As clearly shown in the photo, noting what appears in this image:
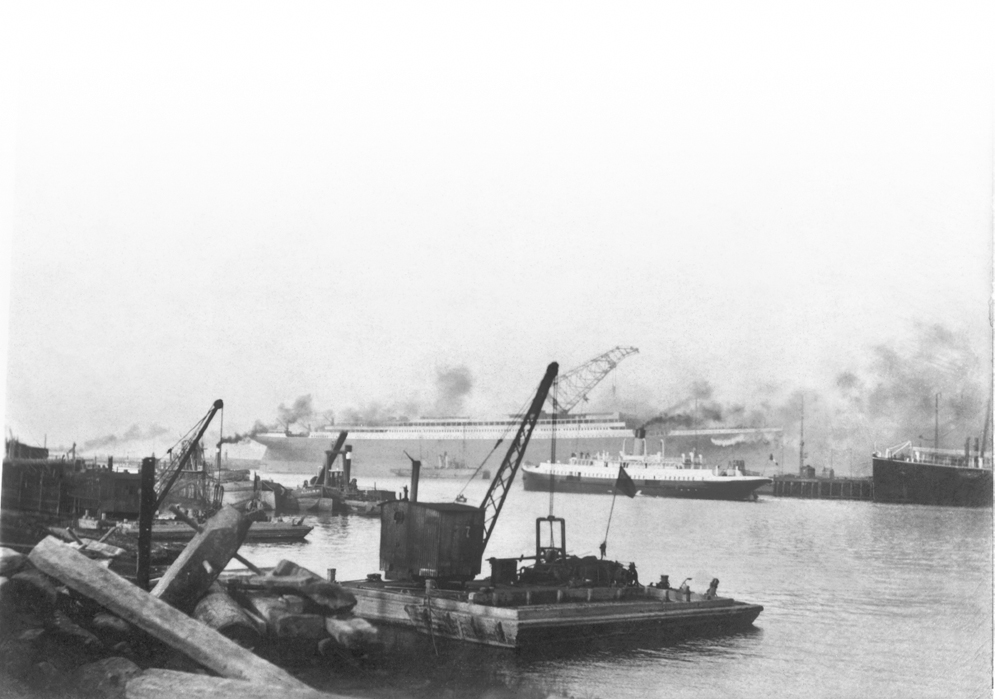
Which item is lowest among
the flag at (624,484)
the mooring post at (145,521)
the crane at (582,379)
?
the mooring post at (145,521)

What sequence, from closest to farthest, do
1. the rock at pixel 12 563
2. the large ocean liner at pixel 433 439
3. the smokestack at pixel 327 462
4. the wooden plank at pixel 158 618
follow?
the wooden plank at pixel 158 618 < the rock at pixel 12 563 < the large ocean liner at pixel 433 439 < the smokestack at pixel 327 462

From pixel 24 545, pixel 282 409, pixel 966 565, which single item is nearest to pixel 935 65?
pixel 966 565

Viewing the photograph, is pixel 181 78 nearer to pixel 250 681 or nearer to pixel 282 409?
pixel 282 409

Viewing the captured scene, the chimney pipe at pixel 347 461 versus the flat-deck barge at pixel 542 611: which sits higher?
the chimney pipe at pixel 347 461

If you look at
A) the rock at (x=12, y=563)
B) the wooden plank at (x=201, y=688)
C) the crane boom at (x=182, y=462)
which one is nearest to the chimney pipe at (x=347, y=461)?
the crane boom at (x=182, y=462)

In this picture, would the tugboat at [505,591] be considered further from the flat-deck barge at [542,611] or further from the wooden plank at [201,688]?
the wooden plank at [201,688]

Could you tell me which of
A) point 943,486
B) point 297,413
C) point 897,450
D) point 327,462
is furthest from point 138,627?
point 943,486

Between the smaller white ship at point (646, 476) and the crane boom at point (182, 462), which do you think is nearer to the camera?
the crane boom at point (182, 462)
